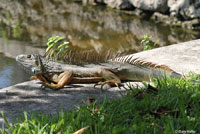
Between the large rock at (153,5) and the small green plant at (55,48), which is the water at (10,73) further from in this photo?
the large rock at (153,5)

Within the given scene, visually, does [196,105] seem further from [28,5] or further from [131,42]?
[28,5]

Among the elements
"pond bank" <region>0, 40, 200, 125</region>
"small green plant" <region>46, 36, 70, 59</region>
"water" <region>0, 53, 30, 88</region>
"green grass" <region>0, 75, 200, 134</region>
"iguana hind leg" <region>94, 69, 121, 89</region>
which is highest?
"small green plant" <region>46, 36, 70, 59</region>

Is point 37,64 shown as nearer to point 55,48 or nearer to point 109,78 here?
point 109,78

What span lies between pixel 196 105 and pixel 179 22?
12.1 metres

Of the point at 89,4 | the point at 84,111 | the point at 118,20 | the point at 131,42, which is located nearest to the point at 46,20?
the point at 118,20

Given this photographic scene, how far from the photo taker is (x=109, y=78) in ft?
14.5

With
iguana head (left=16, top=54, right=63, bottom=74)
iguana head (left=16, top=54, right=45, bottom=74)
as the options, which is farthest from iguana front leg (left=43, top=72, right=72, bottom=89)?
iguana head (left=16, top=54, right=45, bottom=74)

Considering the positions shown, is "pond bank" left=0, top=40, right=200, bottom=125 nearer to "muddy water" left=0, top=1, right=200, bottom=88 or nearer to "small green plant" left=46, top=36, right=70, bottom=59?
"small green plant" left=46, top=36, right=70, bottom=59

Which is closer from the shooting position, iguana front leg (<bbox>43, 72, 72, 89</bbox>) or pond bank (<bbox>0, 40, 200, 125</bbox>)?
pond bank (<bbox>0, 40, 200, 125</bbox>)

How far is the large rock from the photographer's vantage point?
15.8 metres

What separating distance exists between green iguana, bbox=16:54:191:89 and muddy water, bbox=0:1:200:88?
2179 mm

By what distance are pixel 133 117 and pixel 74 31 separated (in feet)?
32.0

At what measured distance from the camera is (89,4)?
19609 mm

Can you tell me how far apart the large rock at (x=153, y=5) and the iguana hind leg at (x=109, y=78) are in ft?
39.6
